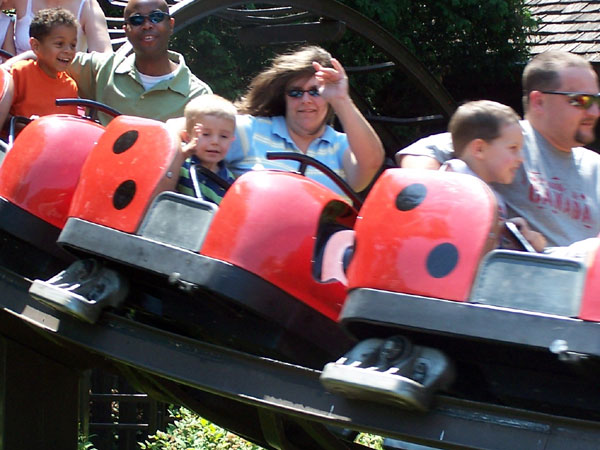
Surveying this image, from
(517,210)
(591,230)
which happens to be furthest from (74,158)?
(591,230)

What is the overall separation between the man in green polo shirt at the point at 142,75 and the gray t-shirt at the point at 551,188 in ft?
3.86

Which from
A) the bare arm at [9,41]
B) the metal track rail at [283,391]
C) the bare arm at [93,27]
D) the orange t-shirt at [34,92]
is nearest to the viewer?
the metal track rail at [283,391]

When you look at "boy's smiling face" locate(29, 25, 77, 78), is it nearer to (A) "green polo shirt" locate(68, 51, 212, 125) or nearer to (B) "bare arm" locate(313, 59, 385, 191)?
(A) "green polo shirt" locate(68, 51, 212, 125)

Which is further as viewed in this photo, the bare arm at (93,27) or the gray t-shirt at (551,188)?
the bare arm at (93,27)

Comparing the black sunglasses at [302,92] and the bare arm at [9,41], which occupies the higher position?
the bare arm at [9,41]

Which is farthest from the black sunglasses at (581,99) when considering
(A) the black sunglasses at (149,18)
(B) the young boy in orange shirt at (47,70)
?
(B) the young boy in orange shirt at (47,70)

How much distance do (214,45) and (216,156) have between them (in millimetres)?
4564

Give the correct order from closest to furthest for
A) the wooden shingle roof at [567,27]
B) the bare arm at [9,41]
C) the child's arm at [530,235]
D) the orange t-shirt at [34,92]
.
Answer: the child's arm at [530,235] → the orange t-shirt at [34,92] → the bare arm at [9,41] → the wooden shingle roof at [567,27]

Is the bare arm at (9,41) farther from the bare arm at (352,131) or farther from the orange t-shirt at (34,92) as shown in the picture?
the bare arm at (352,131)

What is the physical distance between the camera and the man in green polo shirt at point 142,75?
3.30m

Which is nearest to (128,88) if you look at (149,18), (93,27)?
(149,18)

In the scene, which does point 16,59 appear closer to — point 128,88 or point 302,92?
point 128,88

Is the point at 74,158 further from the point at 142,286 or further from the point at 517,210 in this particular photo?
the point at 517,210

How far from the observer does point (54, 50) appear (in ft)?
10.7
